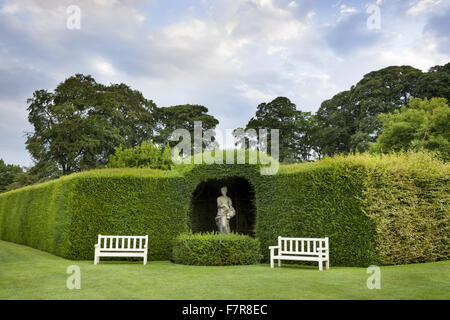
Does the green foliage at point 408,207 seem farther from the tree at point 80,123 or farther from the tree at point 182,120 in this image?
the tree at point 182,120

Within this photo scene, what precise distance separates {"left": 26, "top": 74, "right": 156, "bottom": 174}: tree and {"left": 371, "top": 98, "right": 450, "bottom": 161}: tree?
70.6ft

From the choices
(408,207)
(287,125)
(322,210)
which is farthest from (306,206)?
(287,125)

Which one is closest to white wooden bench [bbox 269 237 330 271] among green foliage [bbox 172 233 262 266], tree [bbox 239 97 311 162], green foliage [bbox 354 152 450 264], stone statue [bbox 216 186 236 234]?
green foliage [bbox 172 233 262 266]

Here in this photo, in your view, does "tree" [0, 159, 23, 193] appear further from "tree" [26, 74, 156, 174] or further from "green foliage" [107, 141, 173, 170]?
"green foliage" [107, 141, 173, 170]

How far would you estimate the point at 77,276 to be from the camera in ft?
24.2

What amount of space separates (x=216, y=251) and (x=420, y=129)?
63.1ft

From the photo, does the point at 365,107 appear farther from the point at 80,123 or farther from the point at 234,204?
the point at 80,123

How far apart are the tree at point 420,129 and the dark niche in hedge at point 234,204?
13911 mm

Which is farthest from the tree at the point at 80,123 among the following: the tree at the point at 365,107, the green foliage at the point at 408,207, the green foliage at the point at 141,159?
the green foliage at the point at 408,207

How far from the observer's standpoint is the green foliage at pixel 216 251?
1015 cm

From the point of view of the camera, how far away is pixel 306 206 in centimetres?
1051

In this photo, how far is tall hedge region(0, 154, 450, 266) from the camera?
992 centimetres

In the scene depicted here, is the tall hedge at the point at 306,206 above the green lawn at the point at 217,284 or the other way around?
above
